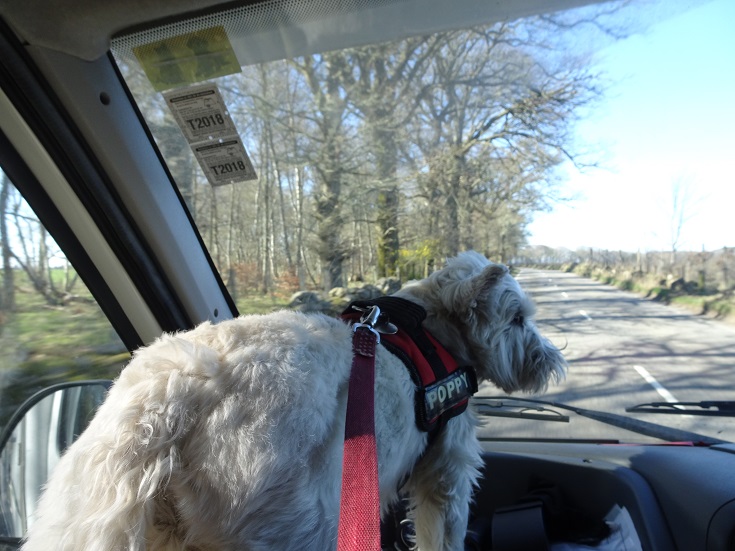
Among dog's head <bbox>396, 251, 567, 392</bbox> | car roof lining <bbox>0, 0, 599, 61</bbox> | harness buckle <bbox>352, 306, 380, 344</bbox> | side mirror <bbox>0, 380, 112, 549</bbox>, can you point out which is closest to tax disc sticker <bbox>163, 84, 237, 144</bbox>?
car roof lining <bbox>0, 0, 599, 61</bbox>

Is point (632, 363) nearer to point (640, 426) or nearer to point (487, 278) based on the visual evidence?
point (640, 426)

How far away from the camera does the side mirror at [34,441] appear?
2553mm

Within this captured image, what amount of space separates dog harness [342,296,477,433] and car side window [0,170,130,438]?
Result: 171 centimetres

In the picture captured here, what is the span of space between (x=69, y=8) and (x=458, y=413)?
2.74m

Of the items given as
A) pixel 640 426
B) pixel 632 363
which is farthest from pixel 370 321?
pixel 632 363

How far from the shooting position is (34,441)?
2707 mm

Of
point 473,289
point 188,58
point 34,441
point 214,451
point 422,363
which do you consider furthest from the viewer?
point 473,289

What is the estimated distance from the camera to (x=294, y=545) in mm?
1550

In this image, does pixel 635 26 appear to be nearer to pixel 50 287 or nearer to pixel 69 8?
pixel 69 8

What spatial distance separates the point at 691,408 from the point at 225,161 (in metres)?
3.34

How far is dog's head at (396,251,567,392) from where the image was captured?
295 cm

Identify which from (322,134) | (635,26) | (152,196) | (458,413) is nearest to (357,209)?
(322,134)

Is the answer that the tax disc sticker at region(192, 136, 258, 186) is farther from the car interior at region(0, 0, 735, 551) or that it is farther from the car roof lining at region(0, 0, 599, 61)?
the car roof lining at region(0, 0, 599, 61)

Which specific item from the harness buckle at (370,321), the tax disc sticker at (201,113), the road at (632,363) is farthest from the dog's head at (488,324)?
the tax disc sticker at (201,113)
